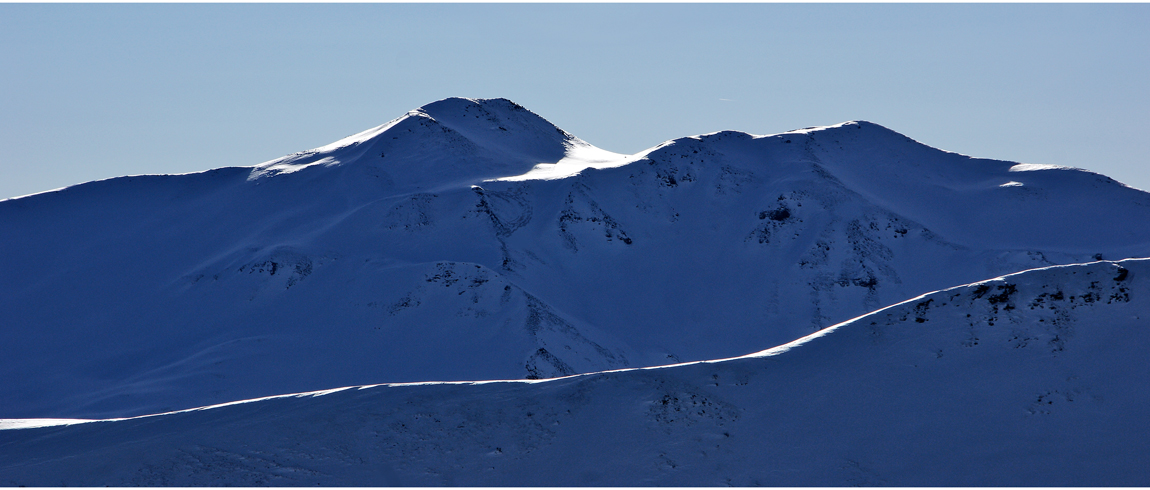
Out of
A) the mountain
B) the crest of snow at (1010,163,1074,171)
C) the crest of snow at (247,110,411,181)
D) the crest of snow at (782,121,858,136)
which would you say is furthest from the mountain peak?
the mountain

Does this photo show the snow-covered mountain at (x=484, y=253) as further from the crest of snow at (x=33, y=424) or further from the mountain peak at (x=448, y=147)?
the crest of snow at (x=33, y=424)

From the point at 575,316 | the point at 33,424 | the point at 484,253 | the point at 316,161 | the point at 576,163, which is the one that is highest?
the point at 316,161

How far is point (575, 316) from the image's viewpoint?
5631 centimetres

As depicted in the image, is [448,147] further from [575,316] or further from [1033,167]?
[1033,167]

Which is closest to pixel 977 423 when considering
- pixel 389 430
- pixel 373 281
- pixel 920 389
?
pixel 920 389

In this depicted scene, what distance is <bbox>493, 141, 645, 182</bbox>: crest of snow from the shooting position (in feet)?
231

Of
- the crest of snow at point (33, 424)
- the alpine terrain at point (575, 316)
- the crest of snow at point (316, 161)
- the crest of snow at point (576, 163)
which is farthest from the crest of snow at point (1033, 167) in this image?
the crest of snow at point (33, 424)

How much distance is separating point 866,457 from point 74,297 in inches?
2188

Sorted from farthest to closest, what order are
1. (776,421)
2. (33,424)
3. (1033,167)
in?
1. (1033,167)
2. (33,424)
3. (776,421)

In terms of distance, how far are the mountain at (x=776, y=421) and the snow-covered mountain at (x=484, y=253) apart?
92.1ft

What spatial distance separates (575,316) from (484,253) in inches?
328

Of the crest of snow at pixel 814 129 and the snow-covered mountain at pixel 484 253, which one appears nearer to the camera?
the snow-covered mountain at pixel 484 253

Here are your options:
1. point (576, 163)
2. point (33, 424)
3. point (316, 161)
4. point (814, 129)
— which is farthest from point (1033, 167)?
point (33, 424)

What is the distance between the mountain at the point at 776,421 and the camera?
15.8 meters
